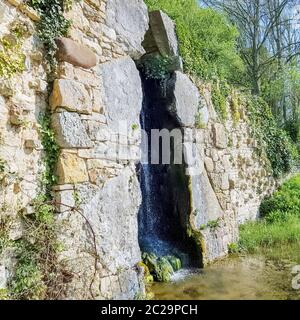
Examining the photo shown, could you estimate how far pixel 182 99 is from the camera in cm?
521

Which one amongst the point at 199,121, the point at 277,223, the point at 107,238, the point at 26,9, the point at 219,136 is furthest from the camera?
the point at 277,223

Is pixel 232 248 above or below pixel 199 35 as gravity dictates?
below

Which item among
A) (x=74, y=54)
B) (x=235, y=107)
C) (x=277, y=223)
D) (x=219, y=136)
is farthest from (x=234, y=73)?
(x=74, y=54)

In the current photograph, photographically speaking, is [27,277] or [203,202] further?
[203,202]

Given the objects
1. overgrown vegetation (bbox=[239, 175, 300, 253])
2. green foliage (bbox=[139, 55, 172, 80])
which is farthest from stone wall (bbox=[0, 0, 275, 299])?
overgrown vegetation (bbox=[239, 175, 300, 253])

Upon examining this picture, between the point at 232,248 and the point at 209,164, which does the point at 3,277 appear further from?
the point at 232,248

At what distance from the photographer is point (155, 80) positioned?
539 centimetres

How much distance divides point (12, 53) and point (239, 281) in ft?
12.1

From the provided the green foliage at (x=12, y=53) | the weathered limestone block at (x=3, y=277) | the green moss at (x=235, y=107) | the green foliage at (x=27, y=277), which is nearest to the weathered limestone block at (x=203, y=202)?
the green moss at (x=235, y=107)

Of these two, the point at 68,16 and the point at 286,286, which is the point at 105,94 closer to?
the point at 68,16

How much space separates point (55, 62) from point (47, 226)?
4.77 feet

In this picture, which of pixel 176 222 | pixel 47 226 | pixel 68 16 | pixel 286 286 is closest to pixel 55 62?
pixel 68 16

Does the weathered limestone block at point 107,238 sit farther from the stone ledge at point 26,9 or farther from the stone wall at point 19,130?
the stone ledge at point 26,9
